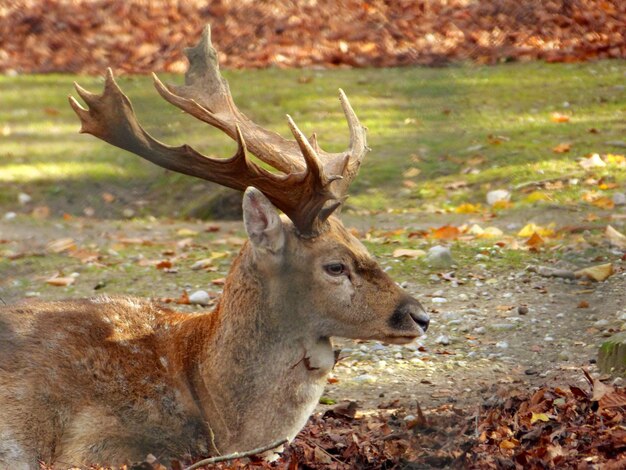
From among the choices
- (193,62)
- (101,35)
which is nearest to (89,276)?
(193,62)

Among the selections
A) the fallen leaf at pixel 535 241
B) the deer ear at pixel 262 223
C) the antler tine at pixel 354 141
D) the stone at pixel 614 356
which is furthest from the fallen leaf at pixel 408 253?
the deer ear at pixel 262 223

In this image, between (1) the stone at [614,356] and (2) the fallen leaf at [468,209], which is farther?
(2) the fallen leaf at [468,209]

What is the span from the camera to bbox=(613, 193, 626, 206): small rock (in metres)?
9.62

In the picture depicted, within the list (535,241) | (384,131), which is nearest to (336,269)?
(535,241)

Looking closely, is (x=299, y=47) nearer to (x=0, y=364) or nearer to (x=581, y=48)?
(x=581, y=48)

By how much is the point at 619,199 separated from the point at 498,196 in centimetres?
112

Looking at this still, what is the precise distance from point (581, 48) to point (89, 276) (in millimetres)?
7376

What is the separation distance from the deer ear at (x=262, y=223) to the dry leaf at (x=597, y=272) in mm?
3218

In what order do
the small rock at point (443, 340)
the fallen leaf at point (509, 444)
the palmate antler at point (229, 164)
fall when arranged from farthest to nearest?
the small rock at point (443, 340)
the palmate antler at point (229, 164)
the fallen leaf at point (509, 444)

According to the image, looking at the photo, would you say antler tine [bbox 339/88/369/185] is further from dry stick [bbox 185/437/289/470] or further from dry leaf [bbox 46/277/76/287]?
dry leaf [bbox 46/277/76/287]

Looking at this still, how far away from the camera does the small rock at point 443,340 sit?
709cm

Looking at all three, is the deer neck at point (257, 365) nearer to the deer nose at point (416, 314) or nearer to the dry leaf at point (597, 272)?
the deer nose at point (416, 314)

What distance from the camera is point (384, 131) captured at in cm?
1238

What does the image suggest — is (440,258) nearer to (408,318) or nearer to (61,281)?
(61,281)
